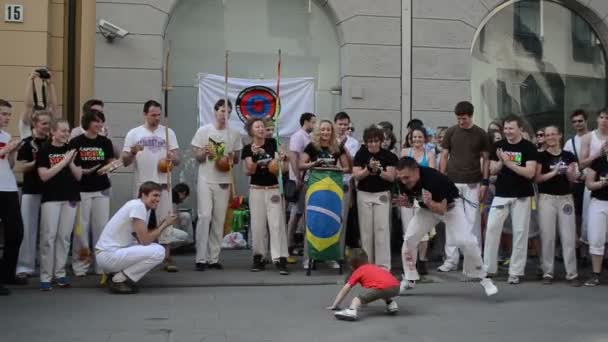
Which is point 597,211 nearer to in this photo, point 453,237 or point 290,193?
point 453,237

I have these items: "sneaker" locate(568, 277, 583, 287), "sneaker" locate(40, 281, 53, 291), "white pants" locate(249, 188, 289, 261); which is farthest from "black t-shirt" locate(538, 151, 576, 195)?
"sneaker" locate(40, 281, 53, 291)

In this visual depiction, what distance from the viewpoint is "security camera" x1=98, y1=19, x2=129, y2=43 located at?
12297 mm

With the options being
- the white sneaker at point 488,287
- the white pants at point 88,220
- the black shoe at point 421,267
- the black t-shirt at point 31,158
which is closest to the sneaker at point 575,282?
the white sneaker at point 488,287

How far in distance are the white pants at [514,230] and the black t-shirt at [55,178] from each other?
4.88m

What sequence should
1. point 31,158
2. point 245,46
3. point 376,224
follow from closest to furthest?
point 31,158
point 376,224
point 245,46

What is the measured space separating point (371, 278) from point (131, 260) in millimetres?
2653

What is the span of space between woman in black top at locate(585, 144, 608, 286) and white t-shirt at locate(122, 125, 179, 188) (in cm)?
515

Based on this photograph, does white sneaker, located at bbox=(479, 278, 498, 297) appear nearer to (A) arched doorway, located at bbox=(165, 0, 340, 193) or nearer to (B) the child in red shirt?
(B) the child in red shirt

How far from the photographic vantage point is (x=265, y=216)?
33.5 feet

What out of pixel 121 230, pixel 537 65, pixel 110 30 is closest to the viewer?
pixel 121 230

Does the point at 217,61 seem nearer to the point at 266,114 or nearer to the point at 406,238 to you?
the point at 266,114

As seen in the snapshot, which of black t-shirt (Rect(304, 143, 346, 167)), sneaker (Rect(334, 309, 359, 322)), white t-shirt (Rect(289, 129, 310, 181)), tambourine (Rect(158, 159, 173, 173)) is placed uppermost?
white t-shirt (Rect(289, 129, 310, 181))

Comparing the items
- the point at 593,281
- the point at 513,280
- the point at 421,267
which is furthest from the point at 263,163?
the point at 593,281

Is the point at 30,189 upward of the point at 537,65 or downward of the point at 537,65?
downward
